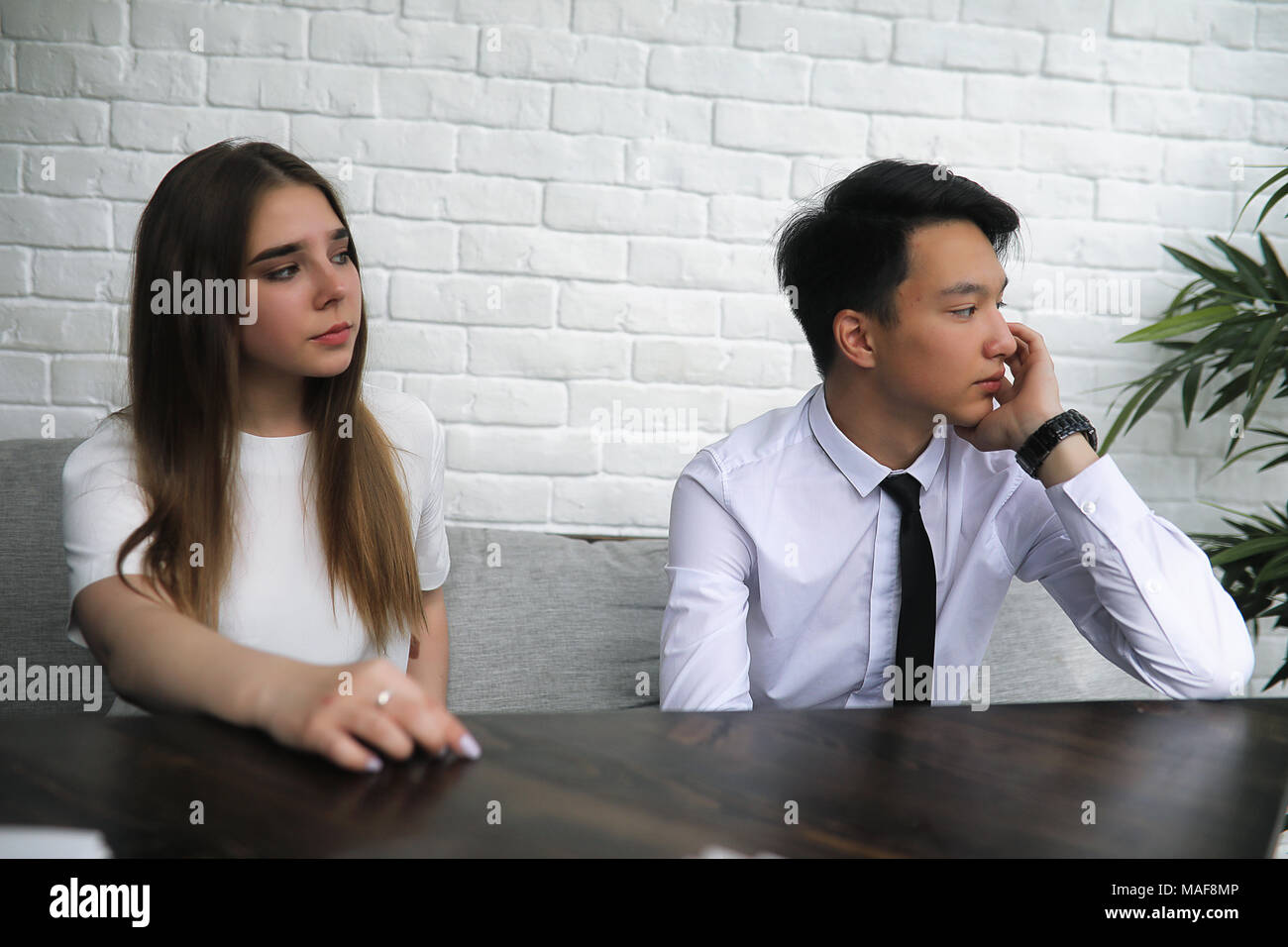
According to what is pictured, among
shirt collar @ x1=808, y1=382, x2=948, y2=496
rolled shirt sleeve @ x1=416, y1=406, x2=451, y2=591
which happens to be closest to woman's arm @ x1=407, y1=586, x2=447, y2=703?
rolled shirt sleeve @ x1=416, y1=406, x2=451, y2=591

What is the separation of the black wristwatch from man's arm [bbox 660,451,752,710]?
379 mm

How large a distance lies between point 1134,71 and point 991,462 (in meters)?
1.32

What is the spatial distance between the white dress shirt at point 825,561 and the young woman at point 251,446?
40cm

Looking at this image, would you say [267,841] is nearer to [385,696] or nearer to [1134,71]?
[385,696]

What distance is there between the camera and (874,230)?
1453 millimetres

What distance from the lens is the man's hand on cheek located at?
1.31 metres

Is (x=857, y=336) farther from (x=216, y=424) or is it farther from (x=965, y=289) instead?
(x=216, y=424)

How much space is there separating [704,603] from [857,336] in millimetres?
452

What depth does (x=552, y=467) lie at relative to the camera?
2145 mm

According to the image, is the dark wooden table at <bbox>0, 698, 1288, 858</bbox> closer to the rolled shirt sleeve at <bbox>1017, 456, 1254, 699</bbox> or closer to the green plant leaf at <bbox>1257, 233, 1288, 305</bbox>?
the rolled shirt sleeve at <bbox>1017, 456, 1254, 699</bbox>

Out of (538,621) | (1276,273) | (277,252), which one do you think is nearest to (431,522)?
(538,621)

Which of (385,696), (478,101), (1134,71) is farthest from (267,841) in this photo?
(1134,71)

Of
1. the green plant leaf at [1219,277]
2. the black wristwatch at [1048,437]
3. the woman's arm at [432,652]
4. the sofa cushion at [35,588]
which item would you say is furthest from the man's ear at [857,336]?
the sofa cushion at [35,588]

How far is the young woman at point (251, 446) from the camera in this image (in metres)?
1.21
